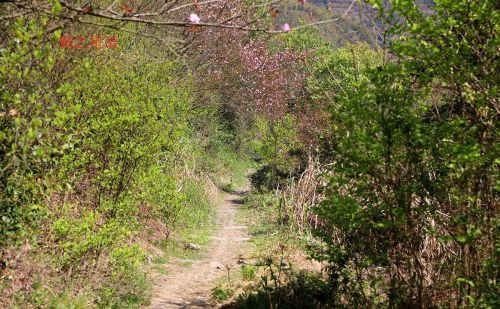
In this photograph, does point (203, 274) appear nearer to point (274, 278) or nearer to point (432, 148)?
point (274, 278)

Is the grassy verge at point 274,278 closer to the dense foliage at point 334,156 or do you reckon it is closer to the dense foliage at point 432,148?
the dense foliage at point 334,156

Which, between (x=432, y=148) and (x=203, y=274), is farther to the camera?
(x=203, y=274)

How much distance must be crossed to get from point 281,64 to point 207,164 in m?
14.7

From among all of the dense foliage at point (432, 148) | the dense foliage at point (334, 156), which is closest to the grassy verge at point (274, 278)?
the dense foliage at point (334, 156)

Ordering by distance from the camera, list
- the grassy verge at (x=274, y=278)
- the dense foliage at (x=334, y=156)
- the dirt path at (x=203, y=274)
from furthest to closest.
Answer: the dirt path at (x=203, y=274) → the grassy verge at (x=274, y=278) → the dense foliage at (x=334, y=156)

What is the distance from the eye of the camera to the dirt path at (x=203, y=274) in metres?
8.52

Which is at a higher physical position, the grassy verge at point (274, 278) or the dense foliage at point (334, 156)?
the dense foliage at point (334, 156)

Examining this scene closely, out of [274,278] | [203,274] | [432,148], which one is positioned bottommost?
[203,274]

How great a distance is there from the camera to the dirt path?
852 centimetres

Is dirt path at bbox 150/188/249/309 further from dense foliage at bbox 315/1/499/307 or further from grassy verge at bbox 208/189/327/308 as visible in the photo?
dense foliage at bbox 315/1/499/307

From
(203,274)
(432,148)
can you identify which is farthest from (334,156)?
(203,274)

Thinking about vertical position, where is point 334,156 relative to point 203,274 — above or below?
above

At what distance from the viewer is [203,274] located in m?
10.4

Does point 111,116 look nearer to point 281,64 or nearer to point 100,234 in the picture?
point 100,234
